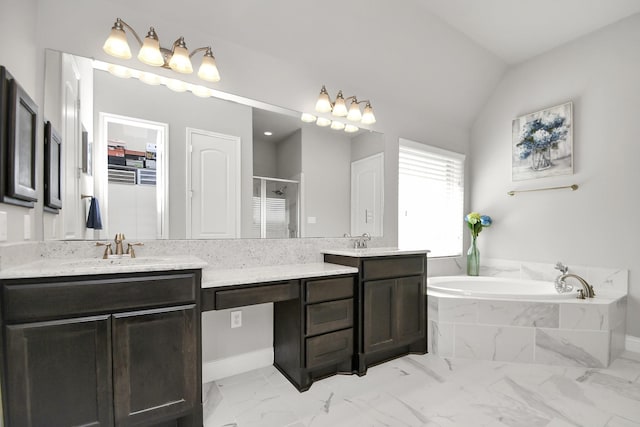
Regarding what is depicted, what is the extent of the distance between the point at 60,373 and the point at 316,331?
1340 mm

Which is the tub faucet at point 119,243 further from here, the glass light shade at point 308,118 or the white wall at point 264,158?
the glass light shade at point 308,118

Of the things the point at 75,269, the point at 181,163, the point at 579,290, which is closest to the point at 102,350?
the point at 75,269

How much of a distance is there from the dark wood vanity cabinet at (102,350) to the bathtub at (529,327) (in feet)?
6.61

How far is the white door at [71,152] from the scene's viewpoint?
168 cm

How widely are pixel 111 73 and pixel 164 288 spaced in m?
1.36

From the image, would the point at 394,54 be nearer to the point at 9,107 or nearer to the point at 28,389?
the point at 9,107

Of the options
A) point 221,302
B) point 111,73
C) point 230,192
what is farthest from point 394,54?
point 221,302

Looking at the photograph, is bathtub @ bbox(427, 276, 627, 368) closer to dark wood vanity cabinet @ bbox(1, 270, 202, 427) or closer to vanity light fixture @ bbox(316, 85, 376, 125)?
vanity light fixture @ bbox(316, 85, 376, 125)

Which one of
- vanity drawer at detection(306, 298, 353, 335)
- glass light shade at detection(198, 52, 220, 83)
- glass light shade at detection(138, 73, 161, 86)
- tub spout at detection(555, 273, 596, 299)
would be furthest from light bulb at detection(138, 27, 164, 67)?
tub spout at detection(555, 273, 596, 299)

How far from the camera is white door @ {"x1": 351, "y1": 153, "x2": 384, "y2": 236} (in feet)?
9.29

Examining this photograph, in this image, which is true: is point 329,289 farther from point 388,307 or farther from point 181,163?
point 181,163

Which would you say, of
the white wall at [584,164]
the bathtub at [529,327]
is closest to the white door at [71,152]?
the bathtub at [529,327]

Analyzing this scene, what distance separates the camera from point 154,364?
1456mm

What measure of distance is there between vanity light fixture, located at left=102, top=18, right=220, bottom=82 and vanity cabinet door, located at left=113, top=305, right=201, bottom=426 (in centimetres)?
144
